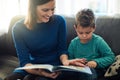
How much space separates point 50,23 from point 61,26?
0.09m

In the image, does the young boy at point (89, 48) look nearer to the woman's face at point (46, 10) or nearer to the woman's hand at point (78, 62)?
the woman's hand at point (78, 62)

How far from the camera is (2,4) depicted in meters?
2.86

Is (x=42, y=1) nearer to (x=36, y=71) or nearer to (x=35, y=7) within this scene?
(x=35, y=7)

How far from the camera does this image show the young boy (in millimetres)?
1753

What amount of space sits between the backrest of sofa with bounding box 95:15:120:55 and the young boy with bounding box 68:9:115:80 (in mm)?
186

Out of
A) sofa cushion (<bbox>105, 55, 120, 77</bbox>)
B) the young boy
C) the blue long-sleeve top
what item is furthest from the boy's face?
sofa cushion (<bbox>105, 55, 120, 77</bbox>)

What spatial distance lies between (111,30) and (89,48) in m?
0.30

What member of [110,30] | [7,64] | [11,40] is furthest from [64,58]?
[11,40]

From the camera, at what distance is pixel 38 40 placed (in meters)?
1.86

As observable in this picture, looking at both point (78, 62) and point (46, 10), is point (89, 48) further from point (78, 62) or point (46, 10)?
point (46, 10)

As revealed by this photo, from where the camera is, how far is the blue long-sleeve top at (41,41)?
6.08ft

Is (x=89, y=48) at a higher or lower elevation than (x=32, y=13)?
lower

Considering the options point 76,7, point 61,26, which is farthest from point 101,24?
point 76,7

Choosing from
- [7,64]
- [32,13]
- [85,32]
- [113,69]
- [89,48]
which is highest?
[32,13]
